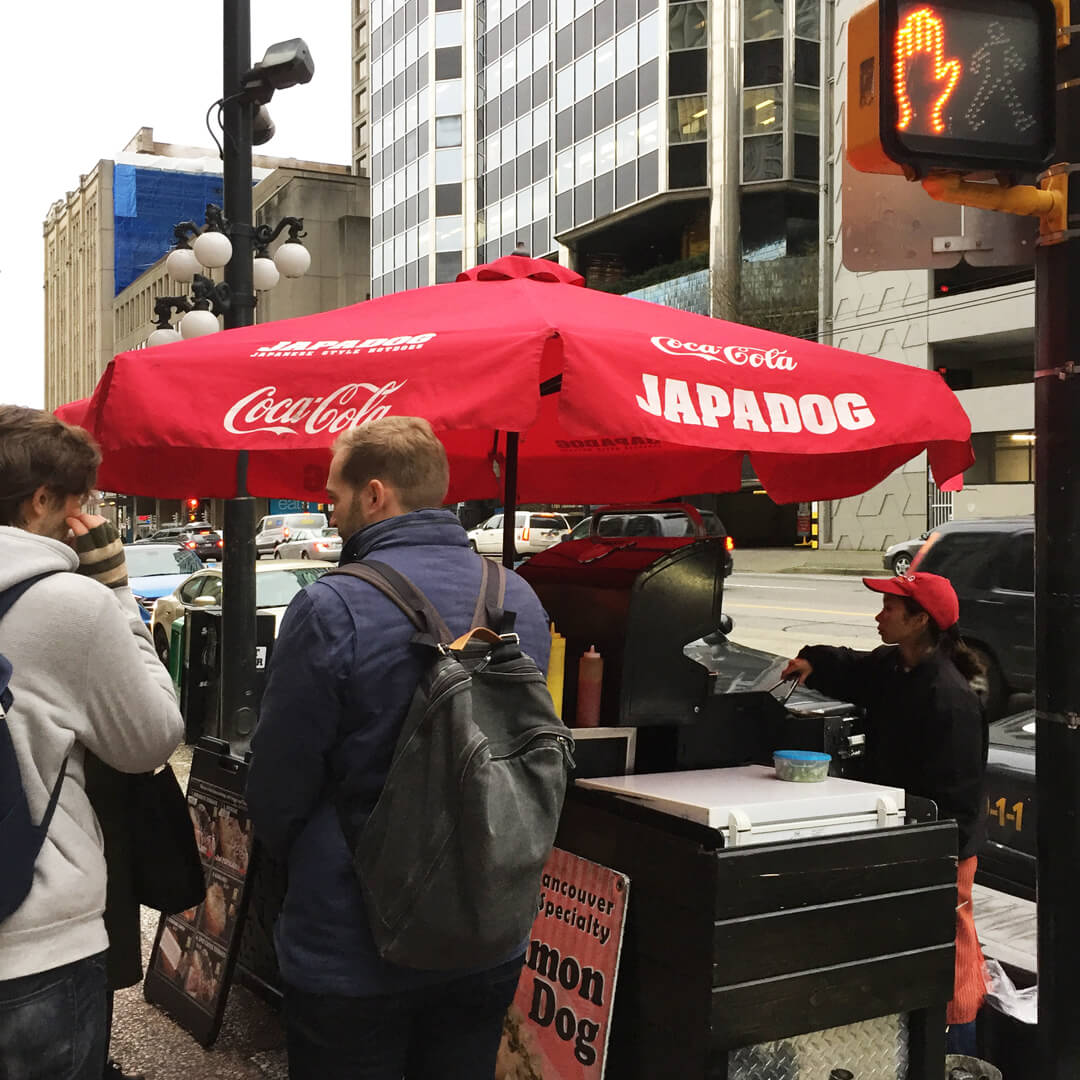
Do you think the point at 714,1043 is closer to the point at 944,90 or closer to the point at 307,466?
the point at 944,90

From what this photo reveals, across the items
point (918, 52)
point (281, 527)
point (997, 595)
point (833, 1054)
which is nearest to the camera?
point (918, 52)

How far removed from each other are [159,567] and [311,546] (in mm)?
18180

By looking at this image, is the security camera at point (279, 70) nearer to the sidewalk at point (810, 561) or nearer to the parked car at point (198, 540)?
the sidewalk at point (810, 561)

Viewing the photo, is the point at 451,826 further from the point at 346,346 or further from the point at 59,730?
the point at 346,346

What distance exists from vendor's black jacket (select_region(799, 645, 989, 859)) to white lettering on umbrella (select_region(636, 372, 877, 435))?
97 centimetres

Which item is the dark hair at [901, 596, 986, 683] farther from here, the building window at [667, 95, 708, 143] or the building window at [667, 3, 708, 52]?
the building window at [667, 3, 708, 52]

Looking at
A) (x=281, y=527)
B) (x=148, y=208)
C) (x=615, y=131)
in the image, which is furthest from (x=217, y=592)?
(x=148, y=208)

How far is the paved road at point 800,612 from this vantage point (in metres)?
16.6

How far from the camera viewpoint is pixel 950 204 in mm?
3266

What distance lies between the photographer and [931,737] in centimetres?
384

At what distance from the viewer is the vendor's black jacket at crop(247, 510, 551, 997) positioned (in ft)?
7.32

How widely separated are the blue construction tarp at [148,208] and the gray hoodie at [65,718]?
94.0m

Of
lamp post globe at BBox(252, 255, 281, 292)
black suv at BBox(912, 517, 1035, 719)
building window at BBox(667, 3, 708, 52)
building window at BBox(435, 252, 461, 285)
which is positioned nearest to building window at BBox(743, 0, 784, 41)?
building window at BBox(667, 3, 708, 52)

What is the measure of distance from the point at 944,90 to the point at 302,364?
189 centimetres
